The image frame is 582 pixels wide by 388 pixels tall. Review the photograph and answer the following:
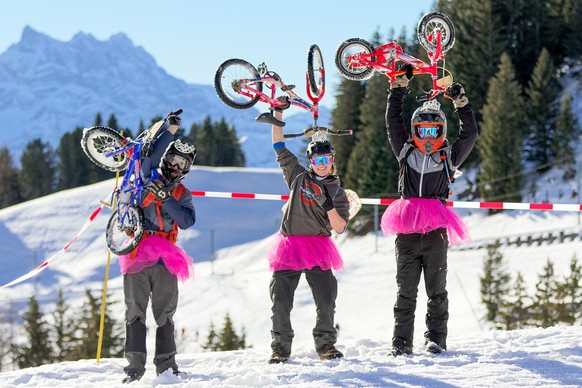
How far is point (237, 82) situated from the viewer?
736 centimetres

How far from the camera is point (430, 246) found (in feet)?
20.1

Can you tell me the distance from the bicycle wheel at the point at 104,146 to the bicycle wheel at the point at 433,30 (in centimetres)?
382

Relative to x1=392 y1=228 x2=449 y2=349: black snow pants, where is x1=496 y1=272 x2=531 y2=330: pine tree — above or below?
below

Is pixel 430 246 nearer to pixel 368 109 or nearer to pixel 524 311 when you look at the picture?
pixel 524 311

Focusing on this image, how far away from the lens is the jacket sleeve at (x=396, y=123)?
6.41m

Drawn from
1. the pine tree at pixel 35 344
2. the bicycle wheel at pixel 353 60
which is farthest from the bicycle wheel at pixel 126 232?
the pine tree at pixel 35 344

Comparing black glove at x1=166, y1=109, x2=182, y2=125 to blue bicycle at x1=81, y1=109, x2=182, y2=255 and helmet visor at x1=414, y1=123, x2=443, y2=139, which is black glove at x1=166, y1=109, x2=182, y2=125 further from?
helmet visor at x1=414, y1=123, x2=443, y2=139

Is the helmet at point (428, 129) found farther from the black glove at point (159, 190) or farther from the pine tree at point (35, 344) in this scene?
the pine tree at point (35, 344)

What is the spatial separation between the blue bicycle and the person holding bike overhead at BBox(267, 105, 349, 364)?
1214mm

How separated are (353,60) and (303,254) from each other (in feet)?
9.69

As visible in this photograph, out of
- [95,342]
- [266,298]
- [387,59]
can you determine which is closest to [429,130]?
[387,59]

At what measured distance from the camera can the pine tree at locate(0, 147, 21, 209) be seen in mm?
80875

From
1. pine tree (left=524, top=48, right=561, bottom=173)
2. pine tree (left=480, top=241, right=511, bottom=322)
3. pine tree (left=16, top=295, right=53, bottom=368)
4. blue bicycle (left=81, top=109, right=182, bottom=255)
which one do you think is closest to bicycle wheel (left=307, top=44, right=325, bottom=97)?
blue bicycle (left=81, top=109, right=182, bottom=255)

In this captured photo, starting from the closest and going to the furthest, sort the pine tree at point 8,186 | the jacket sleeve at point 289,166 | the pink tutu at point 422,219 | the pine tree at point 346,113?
the pink tutu at point 422,219
the jacket sleeve at point 289,166
the pine tree at point 346,113
the pine tree at point 8,186
